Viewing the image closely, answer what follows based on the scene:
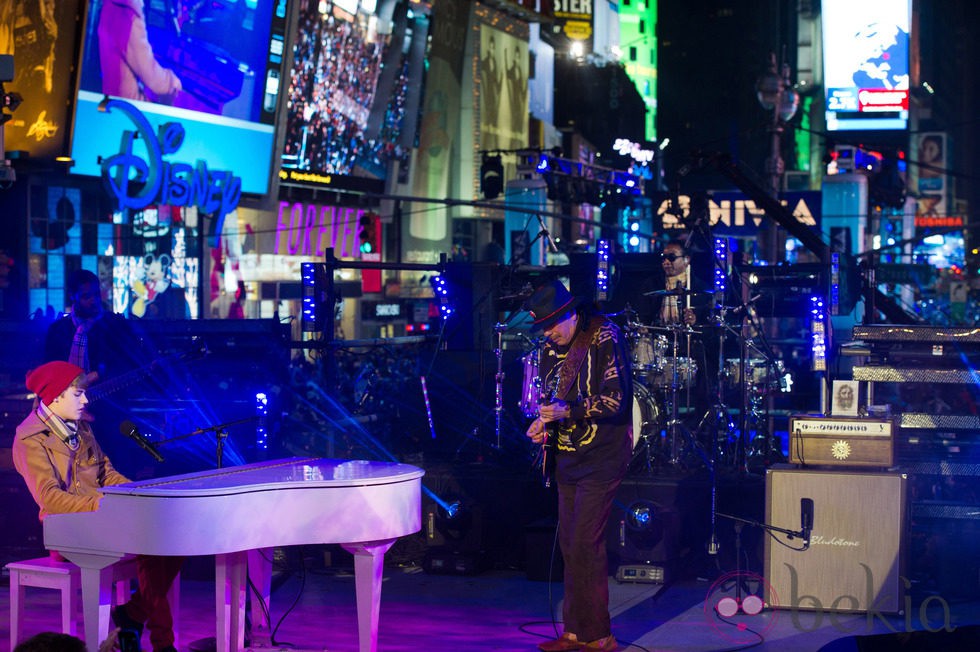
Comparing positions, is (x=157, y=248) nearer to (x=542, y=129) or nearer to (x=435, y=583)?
(x=435, y=583)

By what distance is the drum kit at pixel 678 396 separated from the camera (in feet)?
33.0

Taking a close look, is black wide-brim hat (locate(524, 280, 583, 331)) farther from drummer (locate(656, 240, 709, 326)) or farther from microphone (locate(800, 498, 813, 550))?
drummer (locate(656, 240, 709, 326))

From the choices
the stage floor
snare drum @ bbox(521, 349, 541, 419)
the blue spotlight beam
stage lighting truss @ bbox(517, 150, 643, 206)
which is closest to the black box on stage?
the stage floor

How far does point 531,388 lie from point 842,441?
7.21ft

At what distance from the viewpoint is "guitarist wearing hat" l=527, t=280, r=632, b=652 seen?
6.84 m

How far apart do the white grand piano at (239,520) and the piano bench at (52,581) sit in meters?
0.29

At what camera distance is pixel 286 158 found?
28141 mm

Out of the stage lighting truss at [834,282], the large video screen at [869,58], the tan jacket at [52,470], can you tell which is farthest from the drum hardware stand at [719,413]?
the large video screen at [869,58]

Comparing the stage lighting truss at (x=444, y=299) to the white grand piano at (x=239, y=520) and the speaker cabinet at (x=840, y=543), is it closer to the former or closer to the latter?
the speaker cabinet at (x=840, y=543)

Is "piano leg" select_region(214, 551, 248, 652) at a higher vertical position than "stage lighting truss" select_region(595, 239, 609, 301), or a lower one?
lower

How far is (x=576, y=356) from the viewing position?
7.02 m

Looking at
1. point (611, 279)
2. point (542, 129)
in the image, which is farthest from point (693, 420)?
point (542, 129)

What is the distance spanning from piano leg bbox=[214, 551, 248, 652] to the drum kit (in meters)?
3.19

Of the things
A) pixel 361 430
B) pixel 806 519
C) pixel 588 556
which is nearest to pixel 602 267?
pixel 361 430
